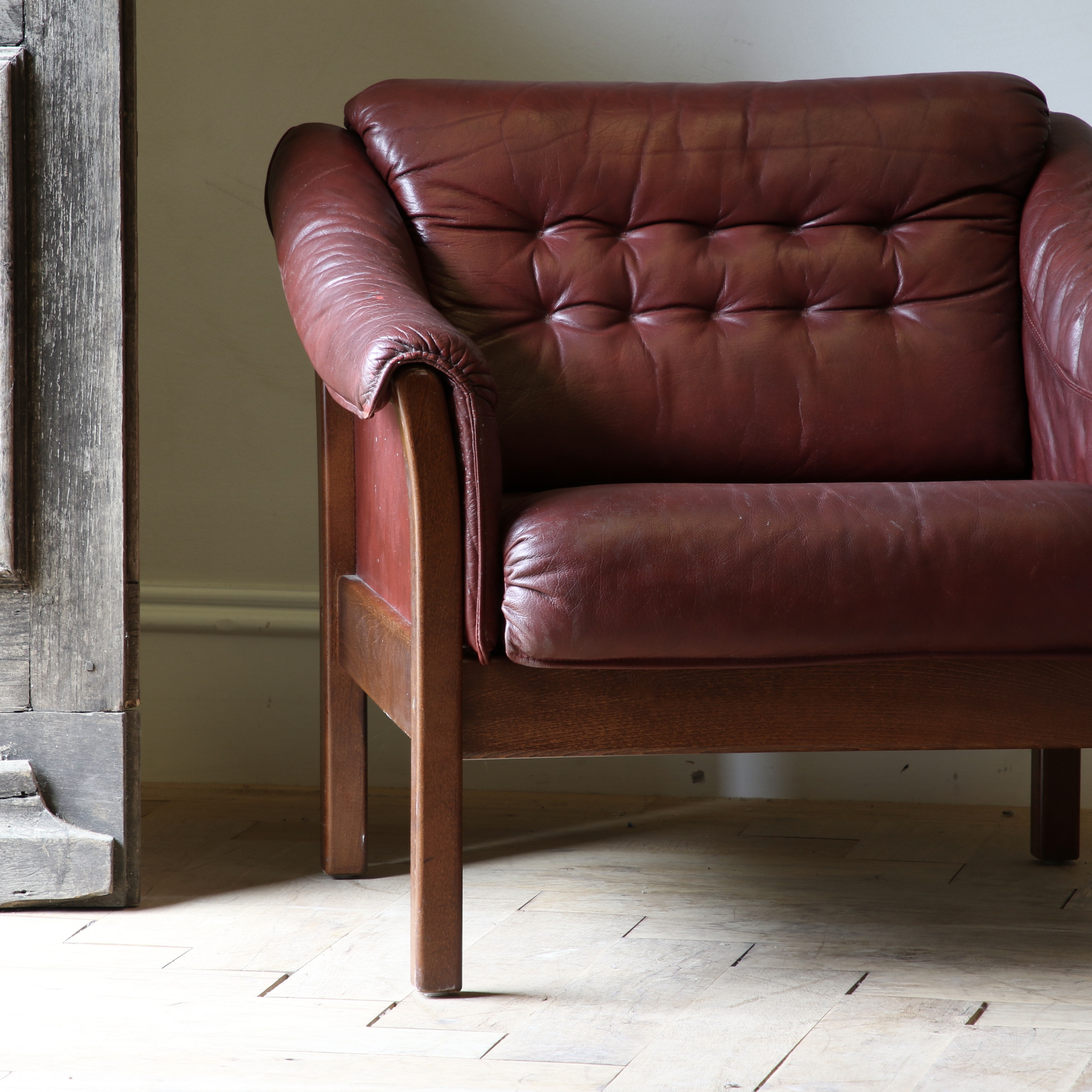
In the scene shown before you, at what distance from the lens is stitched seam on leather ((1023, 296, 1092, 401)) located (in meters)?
1.36

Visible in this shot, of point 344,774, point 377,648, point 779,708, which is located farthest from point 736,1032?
point 344,774

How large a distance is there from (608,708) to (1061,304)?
2.32ft

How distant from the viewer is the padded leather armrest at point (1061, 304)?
140cm

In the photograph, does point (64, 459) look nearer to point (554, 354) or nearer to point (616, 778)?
point (554, 354)

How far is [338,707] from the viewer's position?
1588 millimetres

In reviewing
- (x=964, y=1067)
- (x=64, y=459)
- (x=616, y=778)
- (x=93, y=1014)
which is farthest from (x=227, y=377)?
(x=964, y=1067)

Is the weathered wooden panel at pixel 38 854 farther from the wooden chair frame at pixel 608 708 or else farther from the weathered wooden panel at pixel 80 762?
the wooden chair frame at pixel 608 708

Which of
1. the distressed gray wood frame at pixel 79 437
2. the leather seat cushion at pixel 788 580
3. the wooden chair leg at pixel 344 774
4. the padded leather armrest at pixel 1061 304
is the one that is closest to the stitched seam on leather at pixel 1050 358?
the padded leather armrest at pixel 1061 304

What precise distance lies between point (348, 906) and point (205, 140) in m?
1.19

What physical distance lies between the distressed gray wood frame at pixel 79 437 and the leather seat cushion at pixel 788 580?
557mm

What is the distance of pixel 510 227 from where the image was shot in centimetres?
162

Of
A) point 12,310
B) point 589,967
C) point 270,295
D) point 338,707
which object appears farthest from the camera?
point 270,295

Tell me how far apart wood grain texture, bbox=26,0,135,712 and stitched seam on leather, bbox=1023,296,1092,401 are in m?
1.00

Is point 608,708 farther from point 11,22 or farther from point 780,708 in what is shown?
point 11,22
